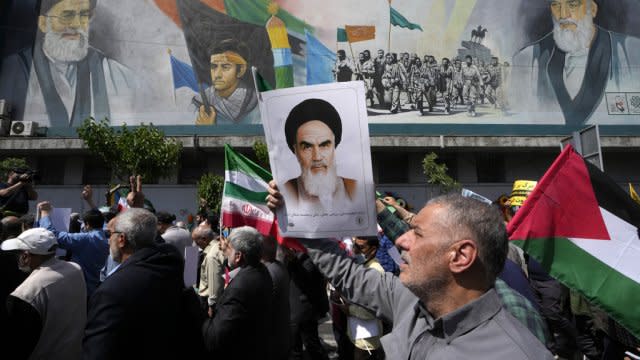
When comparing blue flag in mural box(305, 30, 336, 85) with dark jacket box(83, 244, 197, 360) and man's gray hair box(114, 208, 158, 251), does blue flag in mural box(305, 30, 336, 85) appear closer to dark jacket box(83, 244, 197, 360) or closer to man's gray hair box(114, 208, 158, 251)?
man's gray hair box(114, 208, 158, 251)

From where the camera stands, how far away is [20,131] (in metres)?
25.2

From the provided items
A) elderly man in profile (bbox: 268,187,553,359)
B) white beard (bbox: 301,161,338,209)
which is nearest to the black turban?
white beard (bbox: 301,161,338,209)

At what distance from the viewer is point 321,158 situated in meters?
2.29

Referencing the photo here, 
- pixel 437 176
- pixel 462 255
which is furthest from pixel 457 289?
pixel 437 176

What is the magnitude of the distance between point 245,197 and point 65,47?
28.7 meters

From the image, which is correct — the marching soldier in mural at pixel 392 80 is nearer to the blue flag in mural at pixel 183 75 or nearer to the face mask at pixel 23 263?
the blue flag in mural at pixel 183 75

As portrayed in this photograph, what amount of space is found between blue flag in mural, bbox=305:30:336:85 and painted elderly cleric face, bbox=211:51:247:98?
13.3 feet

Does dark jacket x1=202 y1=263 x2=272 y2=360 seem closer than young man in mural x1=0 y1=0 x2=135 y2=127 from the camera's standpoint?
Yes

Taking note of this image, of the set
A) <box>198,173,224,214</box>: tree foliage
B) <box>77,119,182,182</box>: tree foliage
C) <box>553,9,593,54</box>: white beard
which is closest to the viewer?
<box>77,119,182,182</box>: tree foliage

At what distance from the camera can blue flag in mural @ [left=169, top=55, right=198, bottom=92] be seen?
88.2 ft

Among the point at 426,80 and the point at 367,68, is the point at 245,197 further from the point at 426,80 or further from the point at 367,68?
the point at 426,80

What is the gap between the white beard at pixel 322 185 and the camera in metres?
2.29

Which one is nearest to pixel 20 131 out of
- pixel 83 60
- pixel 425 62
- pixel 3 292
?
pixel 83 60

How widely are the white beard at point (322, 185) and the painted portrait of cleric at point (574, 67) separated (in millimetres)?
28853
